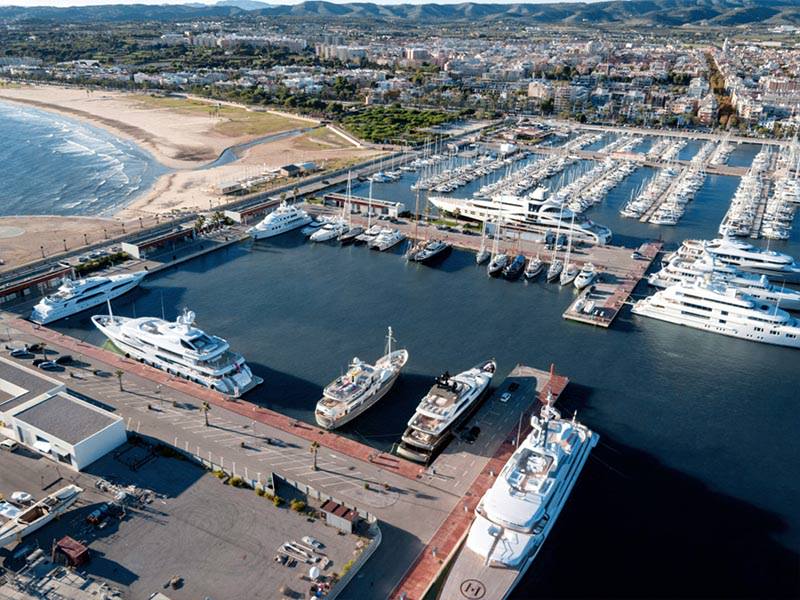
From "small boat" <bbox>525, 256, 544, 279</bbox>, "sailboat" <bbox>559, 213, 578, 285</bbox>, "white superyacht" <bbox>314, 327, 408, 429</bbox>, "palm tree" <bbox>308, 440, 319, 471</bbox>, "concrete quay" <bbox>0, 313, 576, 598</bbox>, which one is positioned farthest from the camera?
"small boat" <bbox>525, 256, 544, 279</bbox>

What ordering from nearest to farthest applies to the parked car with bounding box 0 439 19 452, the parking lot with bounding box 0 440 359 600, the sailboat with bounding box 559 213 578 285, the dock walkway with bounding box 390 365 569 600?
the parking lot with bounding box 0 440 359 600
the dock walkway with bounding box 390 365 569 600
the parked car with bounding box 0 439 19 452
the sailboat with bounding box 559 213 578 285

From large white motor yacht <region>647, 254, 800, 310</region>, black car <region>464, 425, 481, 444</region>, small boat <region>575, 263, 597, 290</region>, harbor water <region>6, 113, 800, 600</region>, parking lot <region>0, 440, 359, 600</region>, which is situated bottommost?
harbor water <region>6, 113, 800, 600</region>

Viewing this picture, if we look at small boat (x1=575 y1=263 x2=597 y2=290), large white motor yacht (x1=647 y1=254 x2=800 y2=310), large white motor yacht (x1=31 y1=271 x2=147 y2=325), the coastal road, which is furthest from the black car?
large white motor yacht (x1=31 y1=271 x2=147 y2=325)

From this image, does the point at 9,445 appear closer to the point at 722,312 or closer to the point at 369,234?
the point at 369,234

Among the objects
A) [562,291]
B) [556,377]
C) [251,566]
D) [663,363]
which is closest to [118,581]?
[251,566]

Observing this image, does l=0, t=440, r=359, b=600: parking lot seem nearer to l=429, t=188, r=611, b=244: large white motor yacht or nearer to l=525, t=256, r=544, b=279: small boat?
l=525, t=256, r=544, b=279: small boat

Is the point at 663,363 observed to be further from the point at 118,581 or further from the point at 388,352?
the point at 118,581
